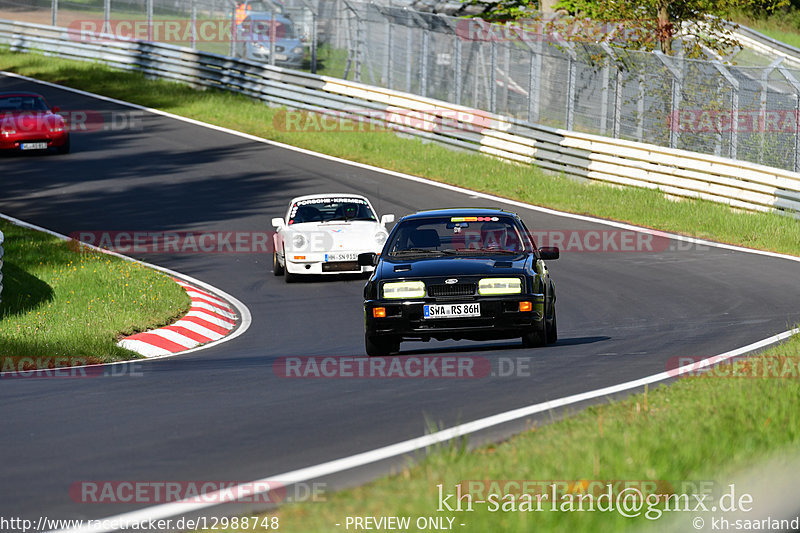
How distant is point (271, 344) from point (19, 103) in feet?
63.8

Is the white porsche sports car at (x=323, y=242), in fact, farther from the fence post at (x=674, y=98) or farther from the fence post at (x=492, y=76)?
the fence post at (x=492, y=76)

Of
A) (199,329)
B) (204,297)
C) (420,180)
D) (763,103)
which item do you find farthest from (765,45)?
(199,329)

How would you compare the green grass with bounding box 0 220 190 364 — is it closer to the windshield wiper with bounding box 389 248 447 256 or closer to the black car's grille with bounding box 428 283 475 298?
the windshield wiper with bounding box 389 248 447 256

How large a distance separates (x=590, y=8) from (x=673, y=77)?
10284mm

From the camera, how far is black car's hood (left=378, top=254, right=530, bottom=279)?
1202cm

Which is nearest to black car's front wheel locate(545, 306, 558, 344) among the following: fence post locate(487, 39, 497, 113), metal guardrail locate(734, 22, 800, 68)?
fence post locate(487, 39, 497, 113)

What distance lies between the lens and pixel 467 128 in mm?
31250

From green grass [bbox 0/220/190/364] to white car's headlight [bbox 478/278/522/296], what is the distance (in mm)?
4623

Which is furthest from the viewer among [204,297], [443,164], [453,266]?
[443,164]

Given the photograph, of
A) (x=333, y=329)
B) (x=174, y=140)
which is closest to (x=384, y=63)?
A: (x=174, y=140)

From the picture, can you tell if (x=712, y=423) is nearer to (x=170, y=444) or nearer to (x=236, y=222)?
(x=170, y=444)

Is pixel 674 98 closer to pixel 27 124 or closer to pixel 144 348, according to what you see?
pixel 144 348

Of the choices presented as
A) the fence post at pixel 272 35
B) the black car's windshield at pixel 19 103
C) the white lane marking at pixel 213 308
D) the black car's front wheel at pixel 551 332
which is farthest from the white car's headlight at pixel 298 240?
the fence post at pixel 272 35

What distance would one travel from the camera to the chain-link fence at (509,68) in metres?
23.9
